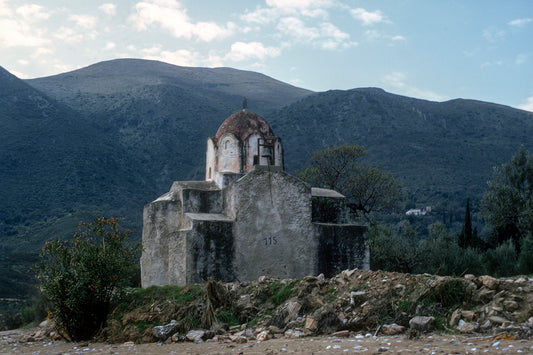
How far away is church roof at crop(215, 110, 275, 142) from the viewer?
18250 mm

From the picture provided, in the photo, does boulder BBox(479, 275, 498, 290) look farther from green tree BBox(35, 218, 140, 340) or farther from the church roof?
the church roof

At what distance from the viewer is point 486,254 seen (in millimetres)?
26031

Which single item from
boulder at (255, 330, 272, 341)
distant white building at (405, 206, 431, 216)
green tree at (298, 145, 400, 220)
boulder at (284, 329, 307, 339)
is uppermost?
green tree at (298, 145, 400, 220)

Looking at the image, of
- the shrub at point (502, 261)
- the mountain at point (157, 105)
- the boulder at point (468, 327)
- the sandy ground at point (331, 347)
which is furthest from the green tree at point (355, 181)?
the mountain at point (157, 105)

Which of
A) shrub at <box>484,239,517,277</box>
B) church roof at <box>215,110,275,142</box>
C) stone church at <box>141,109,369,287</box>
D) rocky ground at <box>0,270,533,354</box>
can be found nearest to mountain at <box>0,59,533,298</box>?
stone church at <box>141,109,369,287</box>

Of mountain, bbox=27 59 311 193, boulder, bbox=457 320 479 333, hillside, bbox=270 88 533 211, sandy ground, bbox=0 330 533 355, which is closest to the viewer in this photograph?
sandy ground, bbox=0 330 533 355

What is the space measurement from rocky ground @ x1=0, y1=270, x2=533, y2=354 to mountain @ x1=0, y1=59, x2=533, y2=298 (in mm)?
23096

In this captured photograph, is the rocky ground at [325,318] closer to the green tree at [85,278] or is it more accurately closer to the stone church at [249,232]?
the green tree at [85,278]

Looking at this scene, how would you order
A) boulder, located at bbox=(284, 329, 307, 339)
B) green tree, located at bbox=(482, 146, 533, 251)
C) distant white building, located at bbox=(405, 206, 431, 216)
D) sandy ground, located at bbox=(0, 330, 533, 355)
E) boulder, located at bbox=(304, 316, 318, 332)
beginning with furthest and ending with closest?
distant white building, located at bbox=(405, 206, 431, 216) < green tree, located at bbox=(482, 146, 533, 251) < boulder, located at bbox=(304, 316, 318, 332) < boulder, located at bbox=(284, 329, 307, 339) < sandy ground, located at bbox=(0, 330, 533, 355)

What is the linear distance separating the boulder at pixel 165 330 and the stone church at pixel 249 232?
3.22 metres

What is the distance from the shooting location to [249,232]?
14.7 meters

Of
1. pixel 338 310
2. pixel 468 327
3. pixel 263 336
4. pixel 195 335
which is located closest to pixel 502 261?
pixel 338 310

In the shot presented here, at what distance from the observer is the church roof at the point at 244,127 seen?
18.2 m

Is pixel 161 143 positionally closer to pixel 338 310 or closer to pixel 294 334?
pixel 338 310
